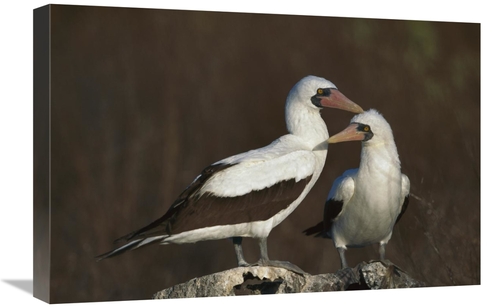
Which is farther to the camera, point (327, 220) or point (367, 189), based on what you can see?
point (327, 220)

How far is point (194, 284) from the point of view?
11.2 meters

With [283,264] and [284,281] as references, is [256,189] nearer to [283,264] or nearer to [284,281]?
[283,264]

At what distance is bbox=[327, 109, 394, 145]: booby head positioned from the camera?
11.7 metres

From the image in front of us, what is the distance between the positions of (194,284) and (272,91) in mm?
2209

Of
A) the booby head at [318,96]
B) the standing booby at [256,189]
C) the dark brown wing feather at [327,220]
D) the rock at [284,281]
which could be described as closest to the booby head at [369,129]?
the booby head at [318,96]

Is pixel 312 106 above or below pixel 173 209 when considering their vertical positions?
above

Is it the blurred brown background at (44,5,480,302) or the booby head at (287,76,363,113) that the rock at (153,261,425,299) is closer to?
the blurred brown background at (44,5,480,302)

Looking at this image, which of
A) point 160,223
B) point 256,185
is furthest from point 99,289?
point 256,185

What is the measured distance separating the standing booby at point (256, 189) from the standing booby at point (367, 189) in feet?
1.21

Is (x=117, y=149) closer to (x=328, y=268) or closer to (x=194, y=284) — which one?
(x=194, y=284)

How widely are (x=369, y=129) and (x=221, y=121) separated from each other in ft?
5.12

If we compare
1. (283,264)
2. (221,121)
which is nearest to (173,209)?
(221,121)

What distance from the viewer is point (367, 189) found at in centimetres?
1166

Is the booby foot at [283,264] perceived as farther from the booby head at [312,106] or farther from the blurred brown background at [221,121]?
the booby head at [312,106]
